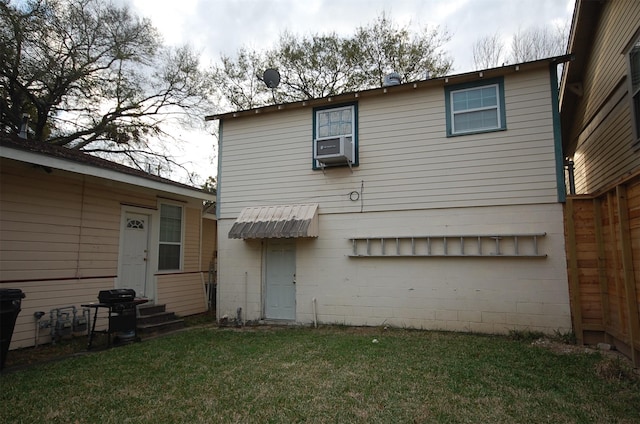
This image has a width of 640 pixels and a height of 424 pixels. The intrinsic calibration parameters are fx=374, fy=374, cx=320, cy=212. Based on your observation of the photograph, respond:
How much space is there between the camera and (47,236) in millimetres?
6680

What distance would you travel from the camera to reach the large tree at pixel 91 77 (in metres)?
12.9

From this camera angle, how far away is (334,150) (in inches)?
298

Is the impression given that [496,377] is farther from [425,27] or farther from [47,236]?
[425,27]

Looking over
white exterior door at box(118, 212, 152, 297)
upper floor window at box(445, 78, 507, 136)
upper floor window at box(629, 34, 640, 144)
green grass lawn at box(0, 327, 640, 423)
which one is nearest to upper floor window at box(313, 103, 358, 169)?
upper floor window at box(445, 78, 507, 136)

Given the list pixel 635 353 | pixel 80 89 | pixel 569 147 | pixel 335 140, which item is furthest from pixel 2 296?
pixel 569 147

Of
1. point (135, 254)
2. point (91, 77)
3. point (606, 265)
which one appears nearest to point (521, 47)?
point (606, 265)

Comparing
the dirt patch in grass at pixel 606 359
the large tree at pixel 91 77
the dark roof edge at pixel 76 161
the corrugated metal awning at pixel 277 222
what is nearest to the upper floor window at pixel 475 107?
the corrugated metal awning at pixel 277 222

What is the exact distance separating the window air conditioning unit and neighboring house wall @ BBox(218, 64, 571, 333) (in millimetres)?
328

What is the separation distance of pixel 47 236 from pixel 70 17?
1132 cm

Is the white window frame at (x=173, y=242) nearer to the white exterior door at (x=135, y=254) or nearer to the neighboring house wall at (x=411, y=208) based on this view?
the white exterior door at (x=135, y=254)

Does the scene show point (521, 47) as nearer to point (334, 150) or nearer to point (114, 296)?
point (334, 150)

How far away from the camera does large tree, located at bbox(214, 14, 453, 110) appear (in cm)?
1543

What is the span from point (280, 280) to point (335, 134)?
11.5 ft

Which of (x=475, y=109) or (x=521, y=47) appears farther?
(x=521, y=47)
